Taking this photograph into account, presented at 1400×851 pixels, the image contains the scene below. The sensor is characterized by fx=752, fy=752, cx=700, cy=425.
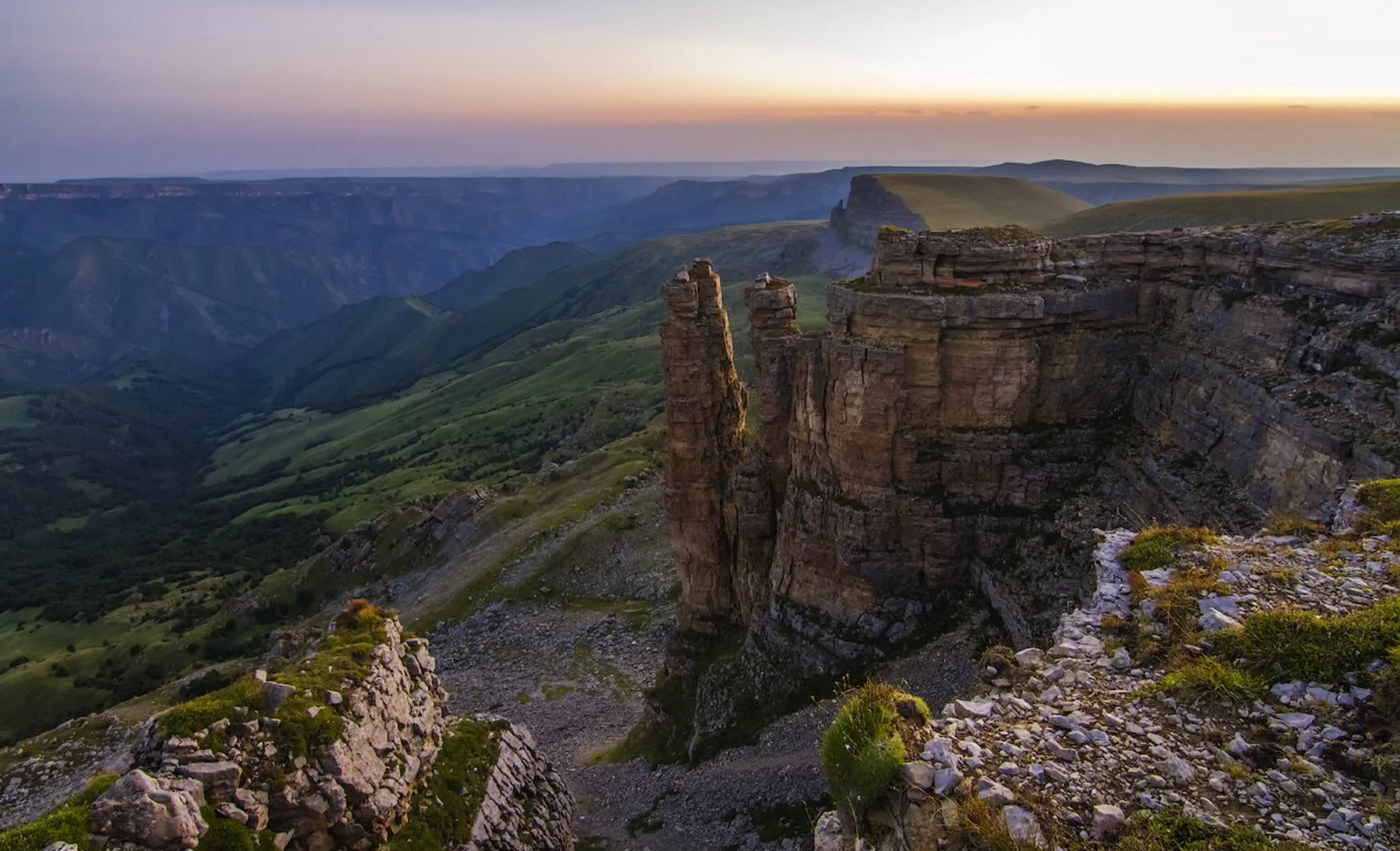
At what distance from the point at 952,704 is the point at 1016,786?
9.89 feet

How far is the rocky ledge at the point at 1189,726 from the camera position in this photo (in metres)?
12.2

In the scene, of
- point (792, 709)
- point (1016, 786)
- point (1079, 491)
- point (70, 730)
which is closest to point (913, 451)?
point (1079, 491)

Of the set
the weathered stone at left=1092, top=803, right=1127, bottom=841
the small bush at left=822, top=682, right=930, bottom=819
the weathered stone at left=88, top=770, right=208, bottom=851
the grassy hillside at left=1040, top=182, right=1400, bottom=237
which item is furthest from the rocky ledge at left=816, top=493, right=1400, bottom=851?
the grassy hillside at left=1040, top=182, right=1400, bottom=237

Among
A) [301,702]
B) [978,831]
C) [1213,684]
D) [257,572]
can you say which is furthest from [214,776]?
[257,572]

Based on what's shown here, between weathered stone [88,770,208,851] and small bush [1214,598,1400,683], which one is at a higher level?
small bush [1214,598,1400,683]

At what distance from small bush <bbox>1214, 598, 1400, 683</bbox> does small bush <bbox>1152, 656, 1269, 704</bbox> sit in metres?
0.39

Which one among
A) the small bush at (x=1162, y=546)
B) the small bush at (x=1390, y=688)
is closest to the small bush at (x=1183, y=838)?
the small bush at (x=1390, y=688)

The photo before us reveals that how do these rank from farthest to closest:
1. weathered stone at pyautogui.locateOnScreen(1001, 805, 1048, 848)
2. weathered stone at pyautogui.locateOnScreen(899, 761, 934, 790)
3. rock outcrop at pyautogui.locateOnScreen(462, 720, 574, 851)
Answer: rock outcrop at pyautogui.locateOnScreen(462, 720, 574, 851) → weathered stone at pyautogui.locateOnScreen(899, 761, 934, 790) → weathered stone at pyautogui.locateOnScreen(1001, 805, 1048, 848)

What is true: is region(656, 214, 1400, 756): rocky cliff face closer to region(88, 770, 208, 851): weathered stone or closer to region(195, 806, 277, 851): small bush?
region(195, 806, 277, 851): small bush

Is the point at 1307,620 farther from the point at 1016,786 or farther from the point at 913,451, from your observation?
the point at 913,451

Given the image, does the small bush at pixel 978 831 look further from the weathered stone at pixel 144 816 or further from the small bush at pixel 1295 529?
the weathered stone at pixel 144 816

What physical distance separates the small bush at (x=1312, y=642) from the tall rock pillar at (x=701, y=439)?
1525 inches

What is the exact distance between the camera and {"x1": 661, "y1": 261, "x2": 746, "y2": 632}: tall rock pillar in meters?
51.6

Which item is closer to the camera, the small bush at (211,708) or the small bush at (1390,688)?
the small bush at (1390,688)
